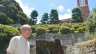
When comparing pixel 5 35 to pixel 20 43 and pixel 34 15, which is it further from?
pixel 34 15

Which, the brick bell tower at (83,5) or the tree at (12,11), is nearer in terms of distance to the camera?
the tree at (12,11)

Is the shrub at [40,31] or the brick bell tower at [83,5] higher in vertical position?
the brick bell tower at [83,5]

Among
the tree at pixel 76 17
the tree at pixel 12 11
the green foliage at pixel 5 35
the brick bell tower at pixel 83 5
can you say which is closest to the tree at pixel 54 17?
the tree at pixel 76 17

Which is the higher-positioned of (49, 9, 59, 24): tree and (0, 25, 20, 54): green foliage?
(49, 9, 59, 24): tree

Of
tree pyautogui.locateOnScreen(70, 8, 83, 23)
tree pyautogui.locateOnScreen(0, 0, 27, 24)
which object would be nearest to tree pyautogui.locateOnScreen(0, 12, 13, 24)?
tree pyautogui.locateOnScreen(0, 0, 27, 24)

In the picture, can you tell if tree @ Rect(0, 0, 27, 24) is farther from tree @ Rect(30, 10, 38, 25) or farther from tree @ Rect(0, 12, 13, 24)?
tree @ Rect(30, 10, 38, 25)

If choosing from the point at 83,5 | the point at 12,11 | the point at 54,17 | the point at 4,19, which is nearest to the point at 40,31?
the point at 4,19

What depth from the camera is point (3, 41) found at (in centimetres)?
1811

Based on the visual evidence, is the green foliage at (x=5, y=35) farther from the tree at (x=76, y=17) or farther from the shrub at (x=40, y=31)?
the tree at (x=76, y=17)

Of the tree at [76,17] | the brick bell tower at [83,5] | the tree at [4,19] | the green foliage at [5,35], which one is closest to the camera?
the green foliage at [5,35]

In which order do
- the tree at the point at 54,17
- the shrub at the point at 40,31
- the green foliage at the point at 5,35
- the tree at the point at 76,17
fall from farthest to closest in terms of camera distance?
1. the tree at the point at 54,17
2. the tree at the point at 76,17
3. the shrub at the point at 40,31
4. the green foliage at the point at 5,35

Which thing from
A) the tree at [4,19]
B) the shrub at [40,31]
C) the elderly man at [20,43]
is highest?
the tree at [4,19]

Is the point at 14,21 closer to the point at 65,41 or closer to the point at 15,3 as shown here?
the point at 15,3

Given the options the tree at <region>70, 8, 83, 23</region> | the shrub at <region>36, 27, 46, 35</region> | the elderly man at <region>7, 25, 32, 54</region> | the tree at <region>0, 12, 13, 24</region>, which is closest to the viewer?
the elderly man at <region>7, 25, 32, 54</region>
